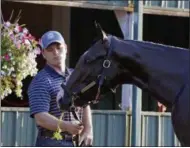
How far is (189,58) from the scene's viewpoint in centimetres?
473

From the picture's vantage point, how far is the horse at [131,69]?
15.6ft

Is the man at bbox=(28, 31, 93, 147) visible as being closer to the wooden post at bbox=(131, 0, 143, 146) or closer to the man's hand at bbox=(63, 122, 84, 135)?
the man's hand at bbox=(63, 122, 84, 135)

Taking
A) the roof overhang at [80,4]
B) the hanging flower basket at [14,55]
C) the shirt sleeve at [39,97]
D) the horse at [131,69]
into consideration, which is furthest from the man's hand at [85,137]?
the roof overhang at [80,4]

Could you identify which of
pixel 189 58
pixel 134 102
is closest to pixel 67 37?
pixel 134 102

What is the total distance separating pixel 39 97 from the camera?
5316 millimetres

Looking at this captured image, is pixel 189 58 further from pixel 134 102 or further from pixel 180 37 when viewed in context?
pixel 180 37

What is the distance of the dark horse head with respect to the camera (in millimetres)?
4766

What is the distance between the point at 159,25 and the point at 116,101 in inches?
65.4

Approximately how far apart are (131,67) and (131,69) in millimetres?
16

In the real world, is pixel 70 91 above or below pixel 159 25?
below

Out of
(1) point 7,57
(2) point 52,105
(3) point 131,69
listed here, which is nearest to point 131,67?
(3) point 131,69

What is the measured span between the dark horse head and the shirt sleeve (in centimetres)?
46

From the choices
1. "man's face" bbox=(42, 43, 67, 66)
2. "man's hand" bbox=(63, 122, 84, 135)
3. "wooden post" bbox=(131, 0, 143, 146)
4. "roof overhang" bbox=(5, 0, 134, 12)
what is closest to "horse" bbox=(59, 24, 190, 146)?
"man's hand" bbox=(63, 122, 84, 135)

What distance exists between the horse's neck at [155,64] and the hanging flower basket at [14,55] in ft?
8.47
